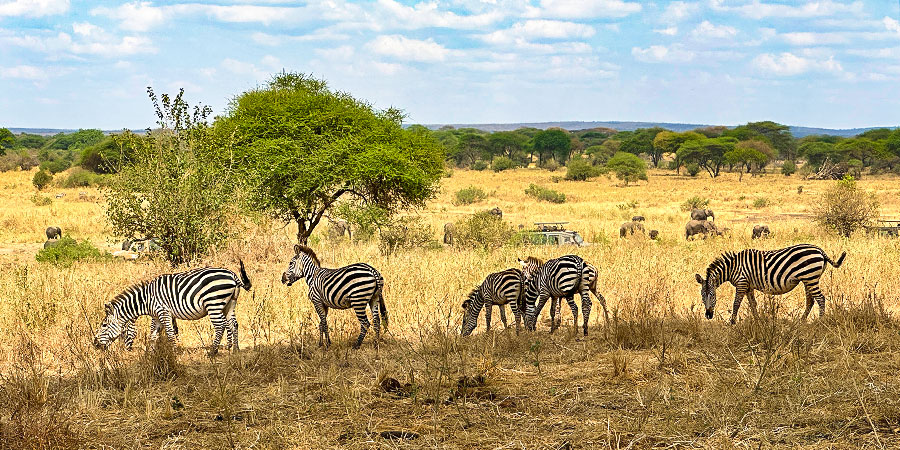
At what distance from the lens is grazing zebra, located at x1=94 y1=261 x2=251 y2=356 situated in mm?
8180

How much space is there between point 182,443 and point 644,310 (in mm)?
5250

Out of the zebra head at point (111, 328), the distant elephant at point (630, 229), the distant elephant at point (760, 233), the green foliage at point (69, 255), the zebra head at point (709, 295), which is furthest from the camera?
the distant elephant at point (630, 229)

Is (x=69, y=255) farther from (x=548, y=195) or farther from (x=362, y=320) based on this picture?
(x=548, y=195)

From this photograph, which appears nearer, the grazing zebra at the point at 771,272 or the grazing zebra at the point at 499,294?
the grazing zebra at the point at 499,294

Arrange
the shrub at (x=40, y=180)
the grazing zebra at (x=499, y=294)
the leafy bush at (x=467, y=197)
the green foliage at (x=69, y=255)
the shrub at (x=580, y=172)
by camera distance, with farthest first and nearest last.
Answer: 1. the shrub at (x=580, y=172)
2. the shrub at (x=40, y=180)
3. the leafy bush at (x=467, y=197)
4. the green foliage at (x=69, y=255)
5. the grazing zebra at (x=499, y=294)

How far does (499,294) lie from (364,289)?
5.35 feet

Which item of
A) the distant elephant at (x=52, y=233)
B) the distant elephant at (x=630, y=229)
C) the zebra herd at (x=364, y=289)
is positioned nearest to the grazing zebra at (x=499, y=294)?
the zebra herd at (x=364, y=289)

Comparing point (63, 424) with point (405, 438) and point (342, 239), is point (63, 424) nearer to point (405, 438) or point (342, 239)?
point (405, 438)

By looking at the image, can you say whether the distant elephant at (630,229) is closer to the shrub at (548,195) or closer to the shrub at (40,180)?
the shrub at (548,195)

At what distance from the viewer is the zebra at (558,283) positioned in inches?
341

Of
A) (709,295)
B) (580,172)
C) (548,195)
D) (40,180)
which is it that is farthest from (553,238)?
(580,172)

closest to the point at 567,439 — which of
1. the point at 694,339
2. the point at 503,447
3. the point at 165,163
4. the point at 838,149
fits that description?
the point at 503,447

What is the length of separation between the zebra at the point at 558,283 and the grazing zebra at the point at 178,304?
3287 mm

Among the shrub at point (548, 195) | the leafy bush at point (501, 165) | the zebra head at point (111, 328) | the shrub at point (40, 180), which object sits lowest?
the zebra head at point (111, 328)
